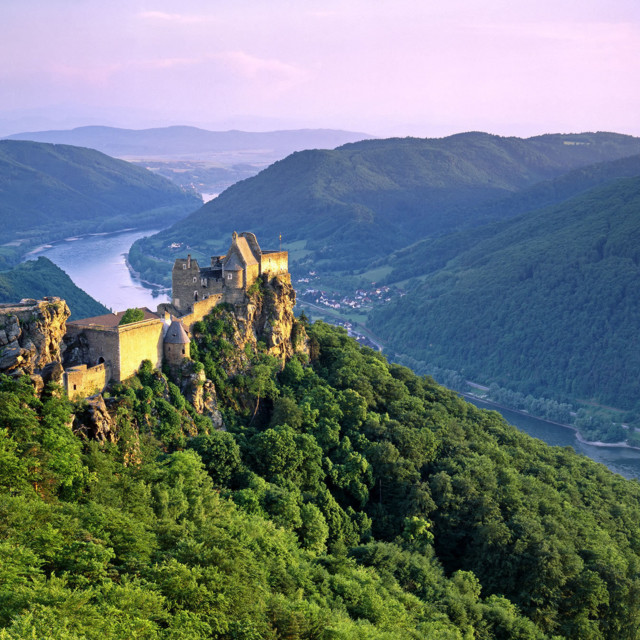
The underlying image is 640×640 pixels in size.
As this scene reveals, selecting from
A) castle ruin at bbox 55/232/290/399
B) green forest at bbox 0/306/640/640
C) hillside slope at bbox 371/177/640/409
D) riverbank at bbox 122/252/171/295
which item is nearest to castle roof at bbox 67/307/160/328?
castle ruin at bbox 55/232/290/399

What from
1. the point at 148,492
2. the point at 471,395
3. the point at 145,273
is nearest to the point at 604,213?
the point at 471,395

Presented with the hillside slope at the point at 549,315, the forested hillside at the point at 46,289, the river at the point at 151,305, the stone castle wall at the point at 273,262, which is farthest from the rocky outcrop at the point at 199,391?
the hillside slope at the point at 549,315

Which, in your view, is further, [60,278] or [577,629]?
[60,278]

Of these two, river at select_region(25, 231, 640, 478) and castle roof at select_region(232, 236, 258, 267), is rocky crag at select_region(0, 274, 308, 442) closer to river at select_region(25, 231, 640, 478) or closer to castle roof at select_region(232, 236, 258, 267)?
castle roof at select_region(232, 236, 258, 267)

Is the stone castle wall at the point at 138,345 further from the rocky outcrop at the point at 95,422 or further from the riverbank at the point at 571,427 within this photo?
the riverbank at the point at 571,427

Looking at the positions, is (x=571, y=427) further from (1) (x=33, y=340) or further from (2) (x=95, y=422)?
(1) (x=33, y=340)

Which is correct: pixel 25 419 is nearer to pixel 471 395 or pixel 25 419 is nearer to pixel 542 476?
pixel 542 476

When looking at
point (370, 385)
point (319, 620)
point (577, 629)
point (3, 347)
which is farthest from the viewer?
point (370, 385)
